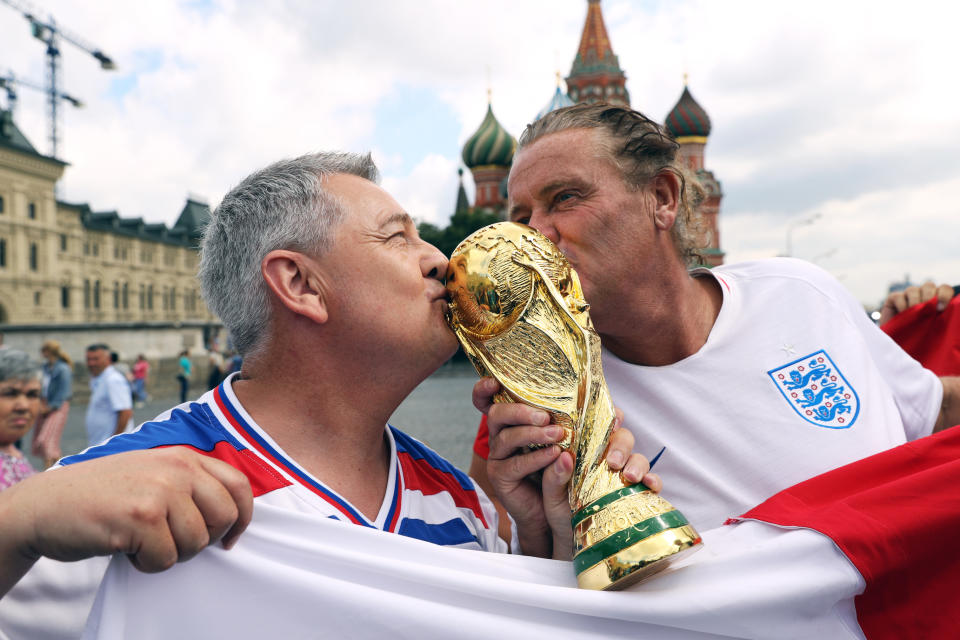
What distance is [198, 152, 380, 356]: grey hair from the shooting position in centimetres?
180

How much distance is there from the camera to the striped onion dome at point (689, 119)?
43.5 m

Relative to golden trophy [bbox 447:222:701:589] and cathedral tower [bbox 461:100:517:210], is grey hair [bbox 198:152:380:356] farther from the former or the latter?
cathedral tower [bbox 461:100:517:210]

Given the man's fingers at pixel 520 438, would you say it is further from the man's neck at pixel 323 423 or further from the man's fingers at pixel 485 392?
the man's neck at pixel 323 423

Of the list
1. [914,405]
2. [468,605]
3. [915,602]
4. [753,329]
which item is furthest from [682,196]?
[468,605]

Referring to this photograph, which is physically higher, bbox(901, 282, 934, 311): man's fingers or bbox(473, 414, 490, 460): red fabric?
bbox(901, 282, 934, 311): man's fingers

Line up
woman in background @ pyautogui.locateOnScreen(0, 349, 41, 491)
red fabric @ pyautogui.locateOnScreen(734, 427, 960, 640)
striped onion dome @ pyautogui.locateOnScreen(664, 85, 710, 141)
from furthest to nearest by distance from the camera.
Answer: striped onion dome @ pyautogui.locateOnScreen(664, 85, 710, 141)
woman in background @ pyautogui.locateOnScreen(0, 349, 41, 491)
red fabric @ pyautogui.locateOnScreen(734, 427, 960, 640)

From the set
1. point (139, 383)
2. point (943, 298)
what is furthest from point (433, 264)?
point (139, 383)

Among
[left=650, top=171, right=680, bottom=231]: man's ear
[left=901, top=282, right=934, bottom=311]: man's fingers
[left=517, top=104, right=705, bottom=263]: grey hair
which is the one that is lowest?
[left=901, top=282, right=934, bottom=311]: man's fingers

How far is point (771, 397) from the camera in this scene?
205 centimetres

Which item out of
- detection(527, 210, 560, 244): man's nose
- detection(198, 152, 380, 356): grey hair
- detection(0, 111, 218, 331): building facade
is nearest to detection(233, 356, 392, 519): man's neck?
detection(198, 152, 380, 356): grey hair

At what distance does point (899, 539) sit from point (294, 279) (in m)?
1.51

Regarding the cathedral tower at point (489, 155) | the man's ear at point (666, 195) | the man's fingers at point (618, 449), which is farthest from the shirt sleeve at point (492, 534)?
the cathedral tower at point (489, 155)

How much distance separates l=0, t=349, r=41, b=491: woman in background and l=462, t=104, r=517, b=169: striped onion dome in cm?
4094

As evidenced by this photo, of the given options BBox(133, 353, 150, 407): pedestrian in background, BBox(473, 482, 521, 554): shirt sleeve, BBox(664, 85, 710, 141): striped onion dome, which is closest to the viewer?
BBox(473, 482, 521, 554): shirt sleeve
